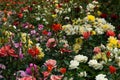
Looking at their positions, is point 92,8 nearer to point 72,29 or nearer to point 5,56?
point 72,29

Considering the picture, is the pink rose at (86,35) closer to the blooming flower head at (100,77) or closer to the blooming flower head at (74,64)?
the blooming flower head at (74,64)

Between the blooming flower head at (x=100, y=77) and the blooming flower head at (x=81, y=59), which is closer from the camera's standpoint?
the blooming flower head at (x=100, y=77)

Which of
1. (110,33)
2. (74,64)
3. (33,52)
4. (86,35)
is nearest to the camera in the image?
(74,64)

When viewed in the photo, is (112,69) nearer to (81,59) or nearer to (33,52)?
(81,59)

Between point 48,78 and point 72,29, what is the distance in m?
0.96

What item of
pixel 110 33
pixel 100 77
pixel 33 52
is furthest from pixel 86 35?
pixel 100 77

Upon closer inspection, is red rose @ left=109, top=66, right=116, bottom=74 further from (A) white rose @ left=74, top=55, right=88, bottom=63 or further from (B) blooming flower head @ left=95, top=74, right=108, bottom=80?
(A) white rose @ left=74, top=55, right=88, bottom=63

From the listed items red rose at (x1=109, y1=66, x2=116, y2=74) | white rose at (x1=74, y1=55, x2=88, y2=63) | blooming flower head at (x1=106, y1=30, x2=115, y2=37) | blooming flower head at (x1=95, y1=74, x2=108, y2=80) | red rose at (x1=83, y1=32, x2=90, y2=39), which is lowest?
blooming flower head at (x1=95, y1=74, x2=108, y2=80)

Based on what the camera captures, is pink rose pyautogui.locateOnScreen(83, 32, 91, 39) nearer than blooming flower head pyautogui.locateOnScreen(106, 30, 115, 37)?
Yes

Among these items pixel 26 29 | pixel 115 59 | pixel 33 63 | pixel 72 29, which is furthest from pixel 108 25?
pixel 26 29

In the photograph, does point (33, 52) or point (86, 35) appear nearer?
point (33, 52)

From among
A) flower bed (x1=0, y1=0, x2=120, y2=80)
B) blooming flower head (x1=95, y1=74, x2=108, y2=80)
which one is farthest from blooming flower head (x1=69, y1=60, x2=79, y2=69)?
blooming flower head (x1=95, y1=74, x2=108, y2=80)

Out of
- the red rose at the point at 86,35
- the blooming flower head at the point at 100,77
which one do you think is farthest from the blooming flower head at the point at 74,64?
the red rose at the point at 86,35

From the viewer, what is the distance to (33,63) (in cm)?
368
